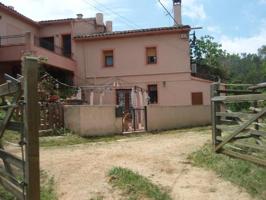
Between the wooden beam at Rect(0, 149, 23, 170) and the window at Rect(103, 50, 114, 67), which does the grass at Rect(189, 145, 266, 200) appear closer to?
the wooden beam at Rect(0, 149, 23, 170)

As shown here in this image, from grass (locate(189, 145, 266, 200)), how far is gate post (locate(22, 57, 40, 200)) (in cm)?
366

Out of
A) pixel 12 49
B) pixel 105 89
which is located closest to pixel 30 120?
pixel 12 49

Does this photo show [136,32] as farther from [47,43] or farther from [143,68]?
[47,43]

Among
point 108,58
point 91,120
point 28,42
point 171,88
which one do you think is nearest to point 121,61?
point 108,58

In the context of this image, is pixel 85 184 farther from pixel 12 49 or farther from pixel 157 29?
pixel 157 29

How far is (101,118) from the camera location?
18.3m

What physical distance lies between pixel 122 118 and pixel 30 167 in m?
14.2

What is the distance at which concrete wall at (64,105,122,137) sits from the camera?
17438 mm

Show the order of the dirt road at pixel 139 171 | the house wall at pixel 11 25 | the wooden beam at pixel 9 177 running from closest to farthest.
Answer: the wooden beam at pixel 9 177
the dirt road at pixel 139 171
the house wall at pixel 11 25

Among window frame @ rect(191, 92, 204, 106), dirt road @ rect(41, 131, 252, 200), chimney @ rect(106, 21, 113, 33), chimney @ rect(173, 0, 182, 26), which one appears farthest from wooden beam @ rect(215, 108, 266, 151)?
chimney @ rect(106, 21, 113, 33)

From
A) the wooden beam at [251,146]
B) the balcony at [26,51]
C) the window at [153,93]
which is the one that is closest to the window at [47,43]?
the balcony at [26,51]

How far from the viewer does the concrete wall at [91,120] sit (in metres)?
17.4

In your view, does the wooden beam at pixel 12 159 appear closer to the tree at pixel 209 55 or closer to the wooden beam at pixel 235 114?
the wooden beam at pixel 235 114

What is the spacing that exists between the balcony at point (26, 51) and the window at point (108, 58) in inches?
85.1
